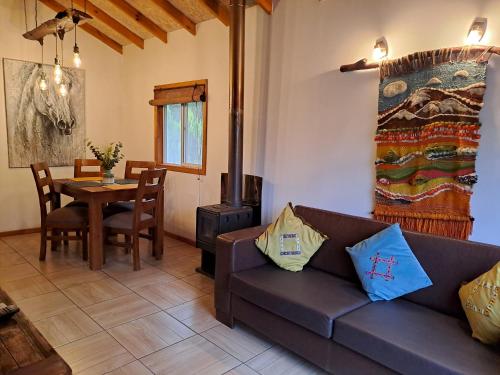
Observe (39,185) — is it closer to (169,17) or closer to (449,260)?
(169,17)

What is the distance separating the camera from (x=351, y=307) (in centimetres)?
191

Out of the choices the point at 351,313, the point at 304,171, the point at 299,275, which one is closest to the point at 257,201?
the point at 304,171

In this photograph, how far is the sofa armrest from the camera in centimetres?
237

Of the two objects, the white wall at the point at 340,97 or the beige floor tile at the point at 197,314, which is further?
the beige floor tile at the point at 197,314

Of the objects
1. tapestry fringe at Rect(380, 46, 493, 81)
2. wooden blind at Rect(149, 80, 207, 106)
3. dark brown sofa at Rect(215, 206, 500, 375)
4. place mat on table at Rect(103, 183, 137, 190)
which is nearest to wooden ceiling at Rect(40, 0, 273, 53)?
wooden blind at Rect(149, 80, 207, 106)

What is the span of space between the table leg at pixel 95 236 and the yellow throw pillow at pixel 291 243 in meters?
1.70

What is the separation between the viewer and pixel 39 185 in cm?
348

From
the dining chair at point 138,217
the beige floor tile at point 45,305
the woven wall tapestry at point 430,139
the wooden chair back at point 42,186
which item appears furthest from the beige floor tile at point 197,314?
the wooden chair back at point 42,186

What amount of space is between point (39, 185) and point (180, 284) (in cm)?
172

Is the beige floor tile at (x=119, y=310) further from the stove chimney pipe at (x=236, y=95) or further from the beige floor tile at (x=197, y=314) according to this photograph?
the stove chimney pipe at (x=236, y=95)

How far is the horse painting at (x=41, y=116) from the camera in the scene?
428cm

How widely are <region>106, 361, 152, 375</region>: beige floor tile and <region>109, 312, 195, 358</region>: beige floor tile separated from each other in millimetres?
87

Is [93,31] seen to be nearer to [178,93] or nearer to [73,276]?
[178,93]

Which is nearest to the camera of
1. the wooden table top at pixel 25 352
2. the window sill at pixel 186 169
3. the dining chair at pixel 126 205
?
the wooden table top at pixel 25 352
